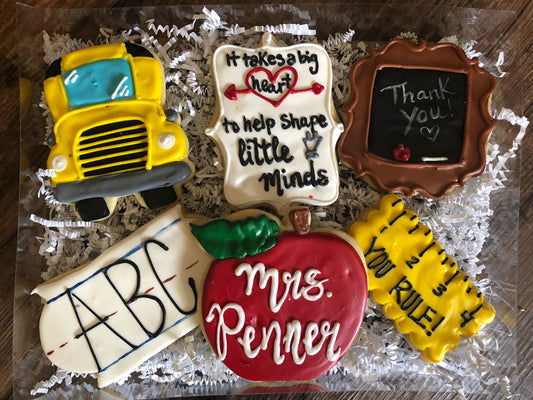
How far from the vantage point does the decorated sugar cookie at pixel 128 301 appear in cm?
121

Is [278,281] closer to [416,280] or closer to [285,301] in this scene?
[285,301]

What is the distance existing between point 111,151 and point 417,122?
86 cm

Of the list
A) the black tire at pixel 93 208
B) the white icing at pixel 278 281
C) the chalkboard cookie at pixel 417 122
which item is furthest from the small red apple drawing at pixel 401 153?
the black tire at pixel 93 208

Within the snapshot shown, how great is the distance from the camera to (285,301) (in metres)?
1.17

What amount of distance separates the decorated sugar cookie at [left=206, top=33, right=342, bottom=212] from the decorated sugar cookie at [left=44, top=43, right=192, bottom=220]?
15 centimetres

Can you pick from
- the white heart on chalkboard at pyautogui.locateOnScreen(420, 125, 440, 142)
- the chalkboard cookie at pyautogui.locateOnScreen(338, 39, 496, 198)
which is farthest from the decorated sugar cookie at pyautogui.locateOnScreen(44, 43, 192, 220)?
the white heart on chalkboard at pyautogui.locateOnScreen(420, 125, 440, 142)

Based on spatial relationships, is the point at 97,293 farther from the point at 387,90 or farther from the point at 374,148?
the point at 387,90

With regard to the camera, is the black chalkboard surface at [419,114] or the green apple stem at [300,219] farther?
the black chalkboard surface at [419,114]

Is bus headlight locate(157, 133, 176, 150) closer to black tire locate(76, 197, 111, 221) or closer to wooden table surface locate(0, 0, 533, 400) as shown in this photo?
black tire locate(76, 197, 111, 221)

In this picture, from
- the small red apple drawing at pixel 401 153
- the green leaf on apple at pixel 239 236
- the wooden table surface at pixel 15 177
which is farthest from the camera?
the wooden table surface at pixel 15 177

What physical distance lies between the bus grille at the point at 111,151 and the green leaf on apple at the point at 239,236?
0.85ft

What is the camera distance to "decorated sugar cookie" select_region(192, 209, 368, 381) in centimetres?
116

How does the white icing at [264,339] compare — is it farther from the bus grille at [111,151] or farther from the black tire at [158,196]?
the bus grille at [111,151]

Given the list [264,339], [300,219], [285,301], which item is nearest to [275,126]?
[300,219]
